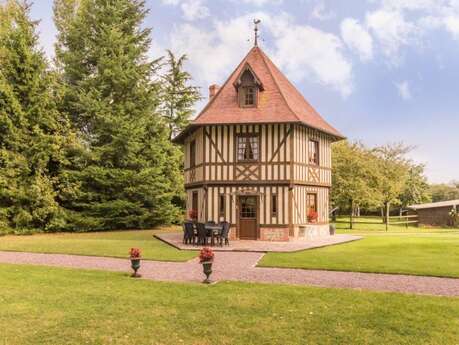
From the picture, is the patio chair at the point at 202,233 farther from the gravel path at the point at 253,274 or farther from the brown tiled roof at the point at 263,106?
the brown tiled roof at the point at 263,106

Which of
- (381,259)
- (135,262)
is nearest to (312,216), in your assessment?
(381,259)

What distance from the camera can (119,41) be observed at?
25.0 meters

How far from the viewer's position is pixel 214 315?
616 cm

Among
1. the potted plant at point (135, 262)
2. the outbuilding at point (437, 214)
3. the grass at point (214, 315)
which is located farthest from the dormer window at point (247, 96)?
the outbuilding at point (437, 214)

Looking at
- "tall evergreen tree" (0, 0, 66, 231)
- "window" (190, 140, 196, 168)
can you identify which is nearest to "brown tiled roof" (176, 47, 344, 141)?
"window" (190, 140, 196, 168)

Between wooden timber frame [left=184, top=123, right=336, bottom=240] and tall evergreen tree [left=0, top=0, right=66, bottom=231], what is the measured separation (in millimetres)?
10209

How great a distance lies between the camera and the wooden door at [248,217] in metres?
17.4

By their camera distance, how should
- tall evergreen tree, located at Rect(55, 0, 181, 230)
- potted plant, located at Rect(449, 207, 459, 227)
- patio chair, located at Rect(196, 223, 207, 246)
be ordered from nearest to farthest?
patio chair, located at Rect(196, 223, 207, 246)
tall evergreen tree, located at Rect(55, 0, 181, 230)
potted plant, located at Rect(449, 207, 459, 227)

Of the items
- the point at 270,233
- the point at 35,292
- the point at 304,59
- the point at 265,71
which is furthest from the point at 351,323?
the point at 304,59

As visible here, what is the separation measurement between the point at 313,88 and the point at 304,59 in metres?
7.45

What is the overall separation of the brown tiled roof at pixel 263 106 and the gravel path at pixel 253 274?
7237mm

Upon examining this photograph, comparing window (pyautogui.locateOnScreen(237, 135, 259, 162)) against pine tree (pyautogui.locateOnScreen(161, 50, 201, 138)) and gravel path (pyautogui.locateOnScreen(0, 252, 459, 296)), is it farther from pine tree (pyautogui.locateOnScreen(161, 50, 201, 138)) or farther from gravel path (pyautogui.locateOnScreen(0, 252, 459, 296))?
pine tree (pyautogui.locateOnScreen(161, 50, 201, 138))

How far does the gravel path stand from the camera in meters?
8.21

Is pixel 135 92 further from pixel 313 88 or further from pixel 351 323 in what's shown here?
pixel 351 323
